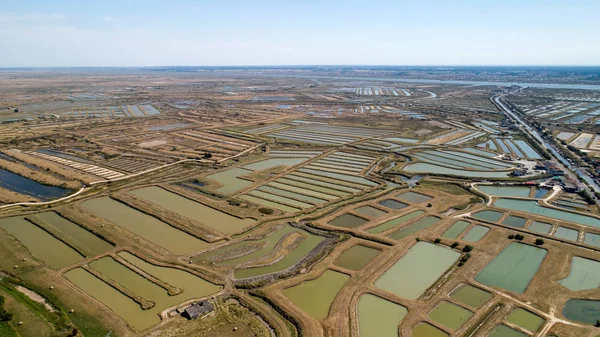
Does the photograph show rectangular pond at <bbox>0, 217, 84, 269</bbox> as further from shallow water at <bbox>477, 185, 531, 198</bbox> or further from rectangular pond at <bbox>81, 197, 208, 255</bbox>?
shallow water at <bbox>477, 185, 531, 198</bbox>

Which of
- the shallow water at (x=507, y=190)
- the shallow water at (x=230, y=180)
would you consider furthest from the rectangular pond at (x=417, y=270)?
the shallow water at (x=230, y=180)

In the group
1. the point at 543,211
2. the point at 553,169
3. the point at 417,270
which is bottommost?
the point at 417,270

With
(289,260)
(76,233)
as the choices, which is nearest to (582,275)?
(289,260)

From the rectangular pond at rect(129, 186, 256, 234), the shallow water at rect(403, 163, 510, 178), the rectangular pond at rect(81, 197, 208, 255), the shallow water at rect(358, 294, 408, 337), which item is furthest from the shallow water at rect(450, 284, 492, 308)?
the shallow water at rect(403, 163, 510, 178)

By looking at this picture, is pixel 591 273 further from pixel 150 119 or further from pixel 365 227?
pixel 150 119

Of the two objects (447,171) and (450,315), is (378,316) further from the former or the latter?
(447,171)
